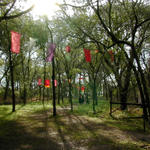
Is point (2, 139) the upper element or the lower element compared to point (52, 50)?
lower

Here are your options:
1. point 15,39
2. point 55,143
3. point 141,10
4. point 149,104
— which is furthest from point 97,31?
point 55,143

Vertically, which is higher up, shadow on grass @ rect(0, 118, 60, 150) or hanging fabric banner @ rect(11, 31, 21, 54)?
hanging fabric banner @ rect(11, 31, 21, 54)

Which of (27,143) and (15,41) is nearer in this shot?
(27,143)

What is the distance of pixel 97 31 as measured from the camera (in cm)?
1318

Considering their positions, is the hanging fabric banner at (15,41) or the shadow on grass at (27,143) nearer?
the shadow on grass at (27,143)

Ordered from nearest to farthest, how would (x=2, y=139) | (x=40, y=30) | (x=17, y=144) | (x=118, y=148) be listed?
1. (x=118, y=148)
2. (x=17, y=144)
3. (x=2, y=139)
4. (x=40, y=30)

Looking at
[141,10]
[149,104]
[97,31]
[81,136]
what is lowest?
[81,136]

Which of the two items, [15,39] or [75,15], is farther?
[75,15]

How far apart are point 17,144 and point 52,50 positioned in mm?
9139

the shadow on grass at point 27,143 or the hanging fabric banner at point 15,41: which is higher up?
the hanging fabric banner at point 15,41

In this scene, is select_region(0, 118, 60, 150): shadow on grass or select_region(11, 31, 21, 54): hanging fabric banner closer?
select_region(0, 118, 60, 150): shadow on grass

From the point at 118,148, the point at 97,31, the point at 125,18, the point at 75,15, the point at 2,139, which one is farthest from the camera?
the point at 97,31

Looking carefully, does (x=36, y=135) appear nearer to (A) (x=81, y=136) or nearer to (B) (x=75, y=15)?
(A) (x=81, y=136)

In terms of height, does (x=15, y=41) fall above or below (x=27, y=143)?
above
